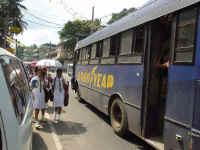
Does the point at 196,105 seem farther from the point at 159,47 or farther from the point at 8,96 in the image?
the point at 8,96

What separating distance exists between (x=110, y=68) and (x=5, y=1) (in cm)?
1974

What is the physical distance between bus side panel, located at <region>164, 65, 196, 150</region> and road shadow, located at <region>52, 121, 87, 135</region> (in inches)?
109

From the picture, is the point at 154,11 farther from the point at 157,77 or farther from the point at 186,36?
the point at 157,77

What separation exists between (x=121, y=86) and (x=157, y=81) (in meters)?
1.08

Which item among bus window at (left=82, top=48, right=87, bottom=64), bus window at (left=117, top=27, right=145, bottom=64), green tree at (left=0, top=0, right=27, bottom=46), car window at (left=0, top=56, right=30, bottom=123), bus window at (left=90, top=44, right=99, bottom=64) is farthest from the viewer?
green tree at (left=0, top=0, right=27, bottom=46)

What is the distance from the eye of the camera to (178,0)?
3266 millimetres

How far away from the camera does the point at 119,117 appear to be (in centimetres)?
523

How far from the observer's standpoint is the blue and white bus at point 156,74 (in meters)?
2.85

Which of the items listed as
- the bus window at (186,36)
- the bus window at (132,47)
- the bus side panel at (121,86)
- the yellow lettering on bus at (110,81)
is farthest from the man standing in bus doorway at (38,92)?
the bus window at (186,36)

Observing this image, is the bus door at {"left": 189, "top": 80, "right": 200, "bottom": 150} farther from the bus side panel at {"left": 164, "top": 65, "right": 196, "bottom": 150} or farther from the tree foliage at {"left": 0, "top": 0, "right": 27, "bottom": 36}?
the tree foliage at {"left": 0, "top": 0, "right": 27, "bottom": 36}

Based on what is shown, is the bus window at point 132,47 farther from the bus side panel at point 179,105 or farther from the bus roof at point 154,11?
the bus side panel at point 179,105

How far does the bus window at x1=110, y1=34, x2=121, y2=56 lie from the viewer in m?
5.33

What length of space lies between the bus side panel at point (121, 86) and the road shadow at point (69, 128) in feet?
2.94

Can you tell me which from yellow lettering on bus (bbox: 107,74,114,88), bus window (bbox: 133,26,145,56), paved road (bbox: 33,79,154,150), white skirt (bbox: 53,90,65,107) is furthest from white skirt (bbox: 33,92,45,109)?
bus window (bbox: 133,26,145,56)
